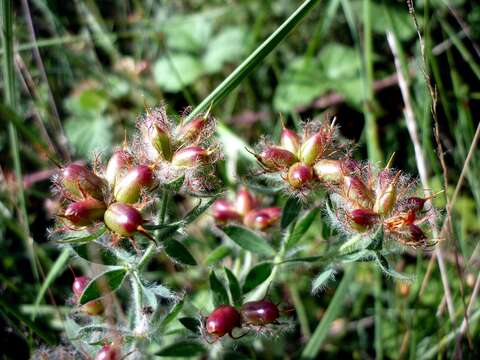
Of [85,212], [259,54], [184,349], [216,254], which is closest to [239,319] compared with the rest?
[184,349]

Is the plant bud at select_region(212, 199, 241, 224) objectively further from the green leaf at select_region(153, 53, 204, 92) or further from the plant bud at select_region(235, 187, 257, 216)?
the green leaf at select_region(153, 53, 204, 92)

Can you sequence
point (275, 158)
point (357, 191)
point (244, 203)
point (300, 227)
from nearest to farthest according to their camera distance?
point (357, 191) → point (275, 158) → point (300, 227) → point (244, 203)

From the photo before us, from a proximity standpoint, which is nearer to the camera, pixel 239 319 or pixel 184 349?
pixel 239 319

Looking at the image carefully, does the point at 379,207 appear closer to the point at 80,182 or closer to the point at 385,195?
the point at 385,195

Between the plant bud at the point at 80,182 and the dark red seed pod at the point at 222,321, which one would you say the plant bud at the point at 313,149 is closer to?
the dark red seed pod at the point at 222,321

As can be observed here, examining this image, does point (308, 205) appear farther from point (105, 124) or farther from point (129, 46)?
point (129, 46)

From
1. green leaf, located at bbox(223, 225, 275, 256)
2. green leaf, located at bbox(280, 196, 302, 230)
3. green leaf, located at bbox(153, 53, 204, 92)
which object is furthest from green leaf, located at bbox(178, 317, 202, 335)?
green leaf, located at bbox(153, 53, 204, 92)

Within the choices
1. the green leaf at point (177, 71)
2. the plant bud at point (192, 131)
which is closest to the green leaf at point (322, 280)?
the plant bud at point (192, 131)
